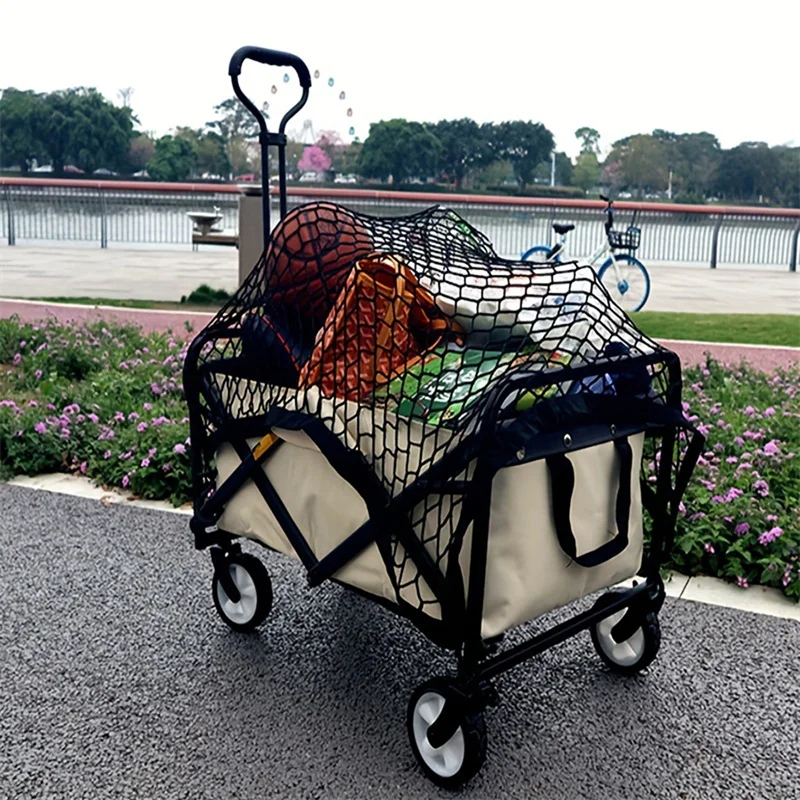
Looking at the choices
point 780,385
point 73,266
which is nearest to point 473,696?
point 780,385

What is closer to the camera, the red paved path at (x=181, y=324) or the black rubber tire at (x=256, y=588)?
the black rubber tire at (x=256, y=588)

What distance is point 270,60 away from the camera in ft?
10.7

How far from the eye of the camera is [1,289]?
36.2 ft

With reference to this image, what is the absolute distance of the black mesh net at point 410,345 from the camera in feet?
7.22

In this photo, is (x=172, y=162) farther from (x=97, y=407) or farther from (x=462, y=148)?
(x=97, y=407)

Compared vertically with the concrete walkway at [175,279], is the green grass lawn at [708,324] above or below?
above

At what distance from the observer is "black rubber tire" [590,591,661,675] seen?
2657 millimetres

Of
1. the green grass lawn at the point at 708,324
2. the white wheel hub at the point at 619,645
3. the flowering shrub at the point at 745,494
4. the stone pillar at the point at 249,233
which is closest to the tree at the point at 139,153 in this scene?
the green grass lawn at the point at 708,324

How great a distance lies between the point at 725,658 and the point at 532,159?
2221 cm

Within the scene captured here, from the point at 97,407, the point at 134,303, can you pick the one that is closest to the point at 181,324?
the point at 134,303

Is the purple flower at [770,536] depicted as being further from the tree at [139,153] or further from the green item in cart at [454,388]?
the tree at [139,153]

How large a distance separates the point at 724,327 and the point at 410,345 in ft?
20.9

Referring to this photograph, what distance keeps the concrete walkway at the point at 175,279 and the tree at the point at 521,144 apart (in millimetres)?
8724

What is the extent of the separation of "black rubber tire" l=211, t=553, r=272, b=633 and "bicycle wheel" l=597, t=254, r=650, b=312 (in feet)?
22.5
